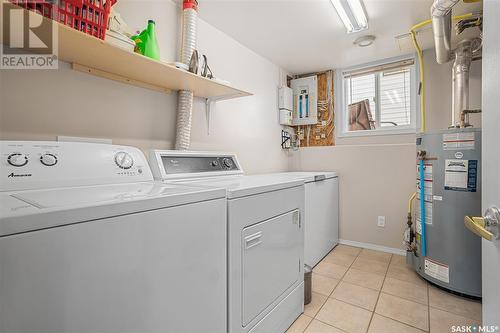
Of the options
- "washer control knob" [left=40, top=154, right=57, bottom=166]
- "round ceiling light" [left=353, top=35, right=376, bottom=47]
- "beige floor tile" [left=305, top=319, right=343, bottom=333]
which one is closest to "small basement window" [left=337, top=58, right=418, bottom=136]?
"round ceiling light" [left=353, top=35, right=376, bottom=47]

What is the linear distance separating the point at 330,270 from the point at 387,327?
81cm

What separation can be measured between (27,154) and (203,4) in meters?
1.60

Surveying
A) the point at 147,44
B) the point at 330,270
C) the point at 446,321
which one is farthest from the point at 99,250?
the point at 330,270

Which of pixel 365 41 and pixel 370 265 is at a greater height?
pixel 365 41

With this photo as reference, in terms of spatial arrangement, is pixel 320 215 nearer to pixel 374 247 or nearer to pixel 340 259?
pixel 340 259

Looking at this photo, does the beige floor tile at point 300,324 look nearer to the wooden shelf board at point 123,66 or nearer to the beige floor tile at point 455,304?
the beige floor tile at point 455,304

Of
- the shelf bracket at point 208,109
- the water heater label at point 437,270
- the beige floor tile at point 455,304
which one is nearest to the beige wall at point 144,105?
the shelf bracket at point 208,109

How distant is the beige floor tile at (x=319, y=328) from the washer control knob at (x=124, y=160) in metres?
1.47

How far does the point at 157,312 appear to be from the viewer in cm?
82

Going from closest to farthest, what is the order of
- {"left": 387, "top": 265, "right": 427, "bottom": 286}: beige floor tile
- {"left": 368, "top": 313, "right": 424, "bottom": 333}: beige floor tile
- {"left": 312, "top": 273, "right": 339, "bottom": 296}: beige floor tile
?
{"left": 368, "top": 313, "right": 424, "bottom": 333}: beige floor tile, {"left": 312, "top": 273, "right": 339, "bottom": 296}: beige floor tile, {"left": 387, "top": 265, "right": 427, "bottom": 286}: beige floor tile

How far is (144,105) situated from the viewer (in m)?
1.68

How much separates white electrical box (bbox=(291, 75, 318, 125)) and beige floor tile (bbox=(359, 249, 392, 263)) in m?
1.72

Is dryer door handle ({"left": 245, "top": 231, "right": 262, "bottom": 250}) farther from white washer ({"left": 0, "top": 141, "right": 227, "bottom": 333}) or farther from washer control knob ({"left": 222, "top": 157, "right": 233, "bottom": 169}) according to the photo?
washer control knob ({"left": 222, "top": 157, "right": 233, "bottom": 169})

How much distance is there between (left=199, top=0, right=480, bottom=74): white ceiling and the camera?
1917 millimetres
